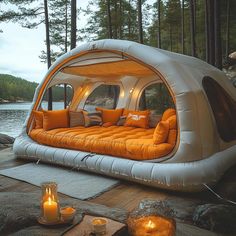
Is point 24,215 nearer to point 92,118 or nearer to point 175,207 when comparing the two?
point 175,207

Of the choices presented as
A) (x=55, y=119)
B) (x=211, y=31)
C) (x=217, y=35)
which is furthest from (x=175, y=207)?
(x=211, y=31)

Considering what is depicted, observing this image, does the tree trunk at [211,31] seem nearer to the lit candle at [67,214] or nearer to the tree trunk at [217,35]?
the tree trunk at [217,35]

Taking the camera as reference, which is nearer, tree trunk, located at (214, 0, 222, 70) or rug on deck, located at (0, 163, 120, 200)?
rug on deck, located at (0, 163, 120, 200)

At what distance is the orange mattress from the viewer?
338 centimetres

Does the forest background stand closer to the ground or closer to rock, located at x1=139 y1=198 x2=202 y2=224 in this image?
the ground

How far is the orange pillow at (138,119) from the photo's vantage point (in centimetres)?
488

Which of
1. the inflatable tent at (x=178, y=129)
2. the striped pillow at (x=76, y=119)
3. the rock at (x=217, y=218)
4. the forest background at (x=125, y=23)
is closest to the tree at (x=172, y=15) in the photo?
the forest background at (x=125, y=23)

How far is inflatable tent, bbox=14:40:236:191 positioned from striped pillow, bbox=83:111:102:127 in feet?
2.95

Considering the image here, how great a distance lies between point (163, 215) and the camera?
174 cm

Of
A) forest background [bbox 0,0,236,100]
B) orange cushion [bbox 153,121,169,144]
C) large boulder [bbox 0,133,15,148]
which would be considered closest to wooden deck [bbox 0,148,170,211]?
orange cushion [bbox 153,121,169,144]

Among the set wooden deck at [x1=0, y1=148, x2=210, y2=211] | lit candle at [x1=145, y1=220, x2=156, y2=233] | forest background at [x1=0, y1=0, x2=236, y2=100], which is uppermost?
forest background at [x1=0, y1=0, x2=236, y2=100]

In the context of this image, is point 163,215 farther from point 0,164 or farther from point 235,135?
point 0,164

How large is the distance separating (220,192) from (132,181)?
39.9 inches

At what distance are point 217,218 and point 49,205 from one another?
4.32ft
